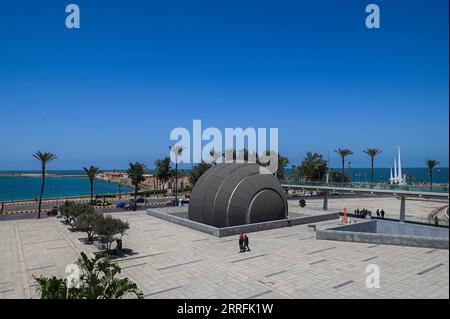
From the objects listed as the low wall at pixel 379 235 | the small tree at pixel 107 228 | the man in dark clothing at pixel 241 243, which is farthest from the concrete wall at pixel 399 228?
the small tree at pixel 107 228

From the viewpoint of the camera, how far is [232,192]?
31766 millimetres

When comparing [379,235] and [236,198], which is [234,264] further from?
[379,235]

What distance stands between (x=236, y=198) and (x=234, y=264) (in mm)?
11121

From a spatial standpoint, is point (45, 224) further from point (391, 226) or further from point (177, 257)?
point (391, 226)

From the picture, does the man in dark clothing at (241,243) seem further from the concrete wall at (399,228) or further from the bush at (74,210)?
the bush at (74,210)

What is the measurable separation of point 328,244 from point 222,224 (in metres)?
10.2

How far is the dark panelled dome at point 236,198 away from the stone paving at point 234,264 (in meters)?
2.46

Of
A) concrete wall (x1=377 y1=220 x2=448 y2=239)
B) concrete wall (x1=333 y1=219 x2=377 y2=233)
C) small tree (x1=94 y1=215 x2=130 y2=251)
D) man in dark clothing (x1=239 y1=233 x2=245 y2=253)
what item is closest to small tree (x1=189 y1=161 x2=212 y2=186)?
concrete wall (x1=333 y1=219 x2=377 y2=233)

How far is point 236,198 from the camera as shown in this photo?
104 ft

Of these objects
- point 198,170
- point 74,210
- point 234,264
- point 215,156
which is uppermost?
point 215,156

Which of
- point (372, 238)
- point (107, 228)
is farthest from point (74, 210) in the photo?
point (372, 238)

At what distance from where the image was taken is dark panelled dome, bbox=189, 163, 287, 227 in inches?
1247

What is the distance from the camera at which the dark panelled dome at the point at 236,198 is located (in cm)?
3167
